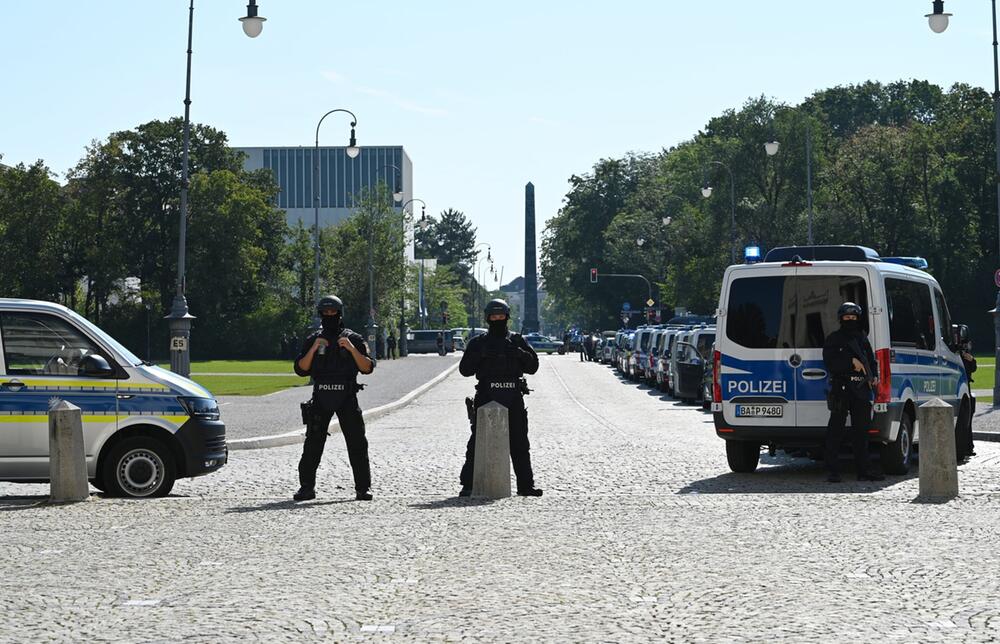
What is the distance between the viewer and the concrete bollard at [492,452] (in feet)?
42.1

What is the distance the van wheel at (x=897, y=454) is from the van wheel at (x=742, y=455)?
4.30 ft

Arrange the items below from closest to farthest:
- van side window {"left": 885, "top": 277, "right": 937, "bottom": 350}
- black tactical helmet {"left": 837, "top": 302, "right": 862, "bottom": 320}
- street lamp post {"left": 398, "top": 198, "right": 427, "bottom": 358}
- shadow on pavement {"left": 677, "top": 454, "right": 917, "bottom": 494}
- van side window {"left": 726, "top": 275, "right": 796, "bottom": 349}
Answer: shadow on pavement {"left": 677, "top": 454, "right": 917, "bottom": 494}, black tactical helmet {"left": 837, "top": 302, "right": 862, "bottom": 320}, van side window {"left": 726, "top": 275, "right": 796, "bottom": 349}, van side window {"left": 885, "top": 277, "right": 937, "bottom": 350}, street lamp post {"left": 398, "top": 198, "right": 427, "bottom": 358}

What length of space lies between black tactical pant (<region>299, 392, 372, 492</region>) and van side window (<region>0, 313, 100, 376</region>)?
2.05 meters

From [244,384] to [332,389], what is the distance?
33.4 m

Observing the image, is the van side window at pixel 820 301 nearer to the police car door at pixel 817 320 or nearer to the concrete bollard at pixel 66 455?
the police car door at pixel 817 320

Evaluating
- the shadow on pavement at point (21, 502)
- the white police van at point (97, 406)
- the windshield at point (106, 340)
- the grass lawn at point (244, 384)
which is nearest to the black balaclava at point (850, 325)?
the white police van at point (97, 406)

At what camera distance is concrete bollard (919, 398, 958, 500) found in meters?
12.6

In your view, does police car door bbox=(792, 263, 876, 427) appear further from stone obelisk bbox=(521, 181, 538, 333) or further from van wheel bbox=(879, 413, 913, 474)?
stone obelisk bbox=(521, 181, 538, 333)

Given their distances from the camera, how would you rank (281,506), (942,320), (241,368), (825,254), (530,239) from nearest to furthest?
1. (281,506)
2. (825,254)
3. (942,320)
4. (241,368)
5. (530,239)

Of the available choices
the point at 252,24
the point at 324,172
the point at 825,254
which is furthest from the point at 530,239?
the point at 825,254

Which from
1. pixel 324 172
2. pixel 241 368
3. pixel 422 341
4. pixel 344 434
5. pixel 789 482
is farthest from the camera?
pixel 324 172

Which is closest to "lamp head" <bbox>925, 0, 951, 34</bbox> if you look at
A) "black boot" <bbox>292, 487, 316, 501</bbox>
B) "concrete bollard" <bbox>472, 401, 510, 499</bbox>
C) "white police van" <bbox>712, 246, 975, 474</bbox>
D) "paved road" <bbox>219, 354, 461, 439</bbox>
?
"paved road" <bbox>219, 354, 461, 439</bbox>

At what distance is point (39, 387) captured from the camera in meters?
13.1

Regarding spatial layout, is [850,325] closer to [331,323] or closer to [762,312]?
[762,312]
